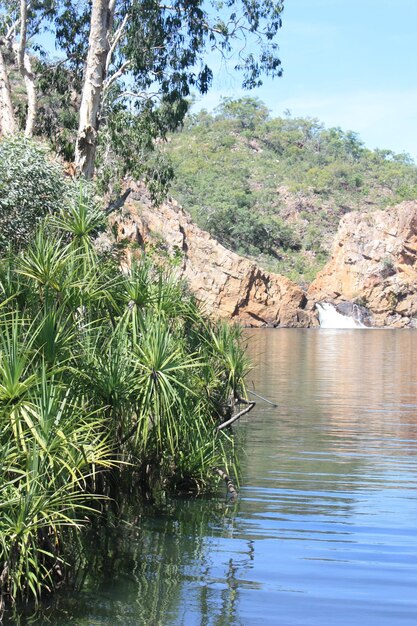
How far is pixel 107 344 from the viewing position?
9227mm

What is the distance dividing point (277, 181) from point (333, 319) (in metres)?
35.1

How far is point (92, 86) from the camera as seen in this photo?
1564 centimetres

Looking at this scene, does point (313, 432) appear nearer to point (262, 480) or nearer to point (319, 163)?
point (262, 480)

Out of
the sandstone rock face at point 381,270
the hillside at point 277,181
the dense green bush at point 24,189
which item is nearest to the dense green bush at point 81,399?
the dense green bush at point 24,189

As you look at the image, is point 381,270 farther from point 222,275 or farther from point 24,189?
point 24,189

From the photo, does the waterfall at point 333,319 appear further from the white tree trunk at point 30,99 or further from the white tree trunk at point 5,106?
the white tree trunk at point 5,106

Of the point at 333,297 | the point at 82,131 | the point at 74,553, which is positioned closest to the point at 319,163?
the point at 333,297

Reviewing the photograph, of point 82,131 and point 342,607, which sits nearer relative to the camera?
point 342,607

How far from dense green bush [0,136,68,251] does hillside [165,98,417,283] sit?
58843mm

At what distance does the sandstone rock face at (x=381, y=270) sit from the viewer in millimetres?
66000

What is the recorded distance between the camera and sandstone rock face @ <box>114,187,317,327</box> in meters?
56.4

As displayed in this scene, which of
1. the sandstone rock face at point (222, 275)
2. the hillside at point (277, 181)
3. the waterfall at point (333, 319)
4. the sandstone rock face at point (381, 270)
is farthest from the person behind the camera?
the hillside at point (277, 181)

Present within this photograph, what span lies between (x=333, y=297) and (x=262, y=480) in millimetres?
55805

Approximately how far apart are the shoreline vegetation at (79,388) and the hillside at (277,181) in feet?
196
